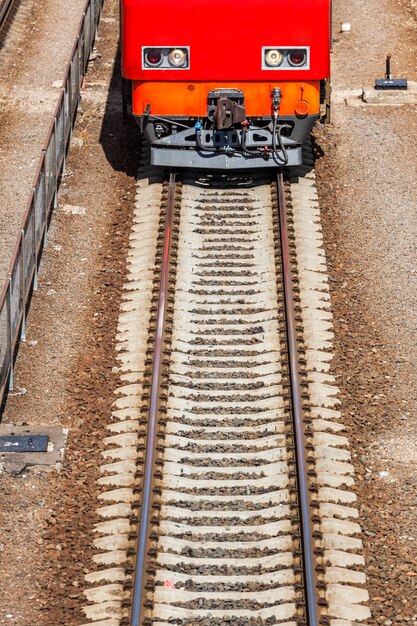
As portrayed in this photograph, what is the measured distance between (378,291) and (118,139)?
519cm

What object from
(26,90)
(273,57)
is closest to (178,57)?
(273,57)

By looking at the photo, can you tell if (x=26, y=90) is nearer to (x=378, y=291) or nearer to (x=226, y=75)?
(x=226, y=75)

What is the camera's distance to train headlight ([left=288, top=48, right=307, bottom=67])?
1633 centimetres

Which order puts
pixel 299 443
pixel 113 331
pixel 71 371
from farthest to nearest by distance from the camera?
pixel 113 331
pixel 71 371
pixel 299 443

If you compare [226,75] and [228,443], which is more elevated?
[226,75]

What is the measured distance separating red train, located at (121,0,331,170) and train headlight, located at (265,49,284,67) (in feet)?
0.04

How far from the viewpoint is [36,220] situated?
50.0ft

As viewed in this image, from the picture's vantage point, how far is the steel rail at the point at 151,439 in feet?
34.1

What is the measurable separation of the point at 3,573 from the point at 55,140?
284 inches

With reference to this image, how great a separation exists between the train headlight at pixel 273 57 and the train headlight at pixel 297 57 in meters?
0.12

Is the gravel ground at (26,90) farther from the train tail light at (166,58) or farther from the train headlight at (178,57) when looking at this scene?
the train headlight at (178,57)

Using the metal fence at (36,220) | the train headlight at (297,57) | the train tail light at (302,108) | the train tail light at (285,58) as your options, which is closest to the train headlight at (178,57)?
the train tail light at (285,58)

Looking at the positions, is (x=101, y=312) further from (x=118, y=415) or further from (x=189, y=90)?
(x=189, y=90)

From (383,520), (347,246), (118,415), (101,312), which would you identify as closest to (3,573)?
(118,415)
